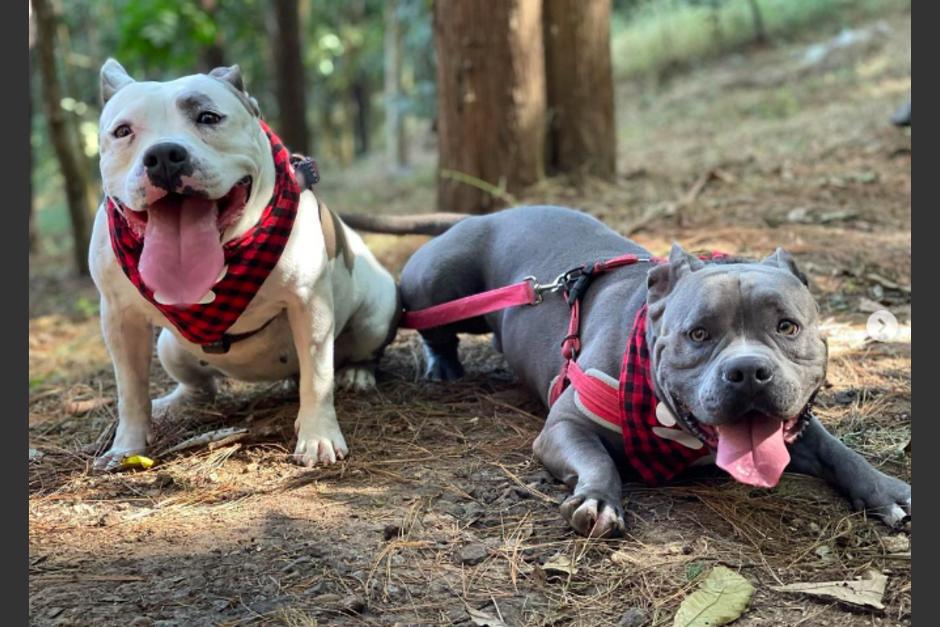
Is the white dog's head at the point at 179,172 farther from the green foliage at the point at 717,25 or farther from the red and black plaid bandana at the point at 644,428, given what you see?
the green foliage at the point at 717,25

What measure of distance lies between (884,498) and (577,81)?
5.32 m

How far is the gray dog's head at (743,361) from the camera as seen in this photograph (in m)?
2.96

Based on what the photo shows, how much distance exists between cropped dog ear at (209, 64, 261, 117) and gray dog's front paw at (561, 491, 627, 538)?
1.89m

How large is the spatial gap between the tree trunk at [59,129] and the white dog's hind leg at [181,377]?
194 inches

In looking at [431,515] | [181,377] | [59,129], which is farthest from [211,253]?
[59,129]

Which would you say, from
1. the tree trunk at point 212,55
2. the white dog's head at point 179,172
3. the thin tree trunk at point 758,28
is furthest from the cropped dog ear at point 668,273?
the thin tree trunk at point 758,28

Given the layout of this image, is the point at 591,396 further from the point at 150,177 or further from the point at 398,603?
the point at 150,177

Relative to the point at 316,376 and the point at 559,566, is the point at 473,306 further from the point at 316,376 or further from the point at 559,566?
the point at 559,566

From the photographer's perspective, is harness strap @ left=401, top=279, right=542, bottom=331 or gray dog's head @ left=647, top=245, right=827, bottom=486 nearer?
gray dog's head @ left=647, top=245, right=827, bottom=486

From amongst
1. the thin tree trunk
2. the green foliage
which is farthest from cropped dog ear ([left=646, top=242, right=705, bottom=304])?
the thin tree trunk

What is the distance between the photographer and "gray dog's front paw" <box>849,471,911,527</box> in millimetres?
3166

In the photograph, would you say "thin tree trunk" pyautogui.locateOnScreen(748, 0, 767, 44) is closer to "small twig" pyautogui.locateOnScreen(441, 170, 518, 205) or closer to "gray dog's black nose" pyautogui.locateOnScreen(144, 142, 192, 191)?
"small twig" pyautogui.locateOnScreen(441, 170, 518, 205)

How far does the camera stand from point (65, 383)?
564 centimetres

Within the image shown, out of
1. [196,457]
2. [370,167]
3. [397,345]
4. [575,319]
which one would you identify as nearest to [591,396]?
[575,319]
